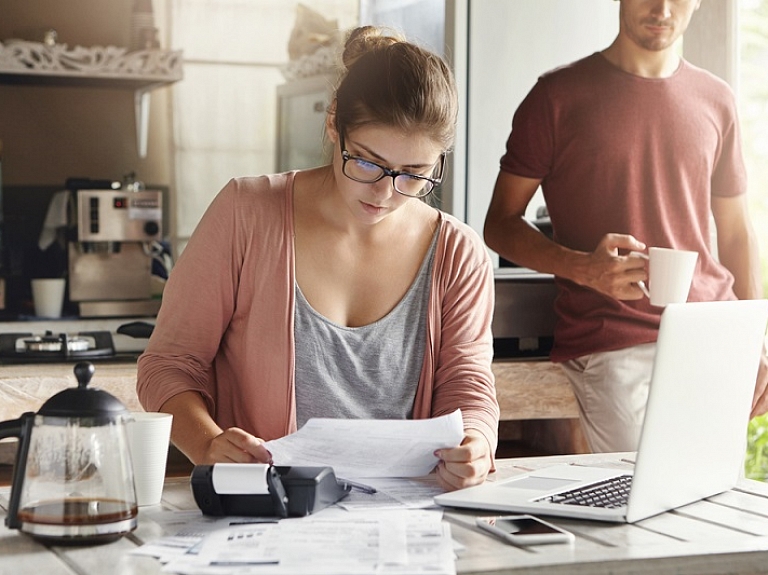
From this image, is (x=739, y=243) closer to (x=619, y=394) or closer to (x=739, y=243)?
(x=739, y=243)

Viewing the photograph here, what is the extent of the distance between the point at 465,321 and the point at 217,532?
72 cm

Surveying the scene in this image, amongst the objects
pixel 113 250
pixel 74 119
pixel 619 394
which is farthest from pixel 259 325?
pixel 74 119

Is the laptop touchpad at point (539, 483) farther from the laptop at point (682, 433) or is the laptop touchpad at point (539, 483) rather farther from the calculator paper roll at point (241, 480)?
the calculator paper roll at point (241, 480)

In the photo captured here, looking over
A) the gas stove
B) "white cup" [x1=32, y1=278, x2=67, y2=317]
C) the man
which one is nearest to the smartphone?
the man

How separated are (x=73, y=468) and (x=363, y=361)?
2.35ft

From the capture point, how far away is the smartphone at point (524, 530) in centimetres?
127

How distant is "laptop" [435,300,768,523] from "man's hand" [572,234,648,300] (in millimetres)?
824

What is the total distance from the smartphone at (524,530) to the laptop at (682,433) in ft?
0.19

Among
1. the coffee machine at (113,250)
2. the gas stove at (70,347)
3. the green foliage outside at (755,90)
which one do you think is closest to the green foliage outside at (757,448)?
the green foliage outside at (755,90)

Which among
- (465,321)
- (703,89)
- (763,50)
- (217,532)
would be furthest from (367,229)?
(763,50)

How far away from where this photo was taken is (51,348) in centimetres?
295

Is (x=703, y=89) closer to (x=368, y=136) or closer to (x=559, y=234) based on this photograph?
(x=559, y=234)

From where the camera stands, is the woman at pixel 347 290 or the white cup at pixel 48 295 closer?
the woman at pixel 347 290

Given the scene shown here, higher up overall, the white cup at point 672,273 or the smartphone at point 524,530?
the white cup at point 672,273
